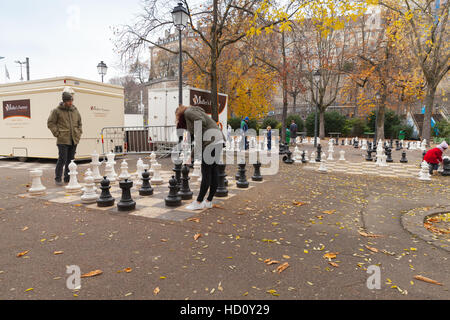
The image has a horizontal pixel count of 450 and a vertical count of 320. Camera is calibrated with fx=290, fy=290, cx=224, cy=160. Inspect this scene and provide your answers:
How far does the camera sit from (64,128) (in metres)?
6.77

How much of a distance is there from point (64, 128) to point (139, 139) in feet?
22.8

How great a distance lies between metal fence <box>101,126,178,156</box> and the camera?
11.9m

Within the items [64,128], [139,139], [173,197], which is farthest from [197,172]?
[139,139]

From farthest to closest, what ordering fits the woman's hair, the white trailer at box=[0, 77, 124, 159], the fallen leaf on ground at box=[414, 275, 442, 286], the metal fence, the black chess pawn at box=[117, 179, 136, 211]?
1. the metal fence
2. the white trailer at box=[0, 77, 124, 159]
3. the black chess pawn at box=[117, 179, 136, 211]
4. the woman's hair
5. the fallen leaf on ground at box=[414, 275, 442, 286]

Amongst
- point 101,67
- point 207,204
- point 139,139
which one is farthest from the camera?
point 101,67

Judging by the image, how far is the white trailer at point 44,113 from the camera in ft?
34.7

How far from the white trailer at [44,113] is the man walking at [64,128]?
402 centimetres

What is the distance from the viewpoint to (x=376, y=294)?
2.42 metres

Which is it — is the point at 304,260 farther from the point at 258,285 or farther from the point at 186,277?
the point at 186,277

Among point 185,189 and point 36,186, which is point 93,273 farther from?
point 36,186

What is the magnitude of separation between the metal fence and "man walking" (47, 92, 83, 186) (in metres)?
4.55

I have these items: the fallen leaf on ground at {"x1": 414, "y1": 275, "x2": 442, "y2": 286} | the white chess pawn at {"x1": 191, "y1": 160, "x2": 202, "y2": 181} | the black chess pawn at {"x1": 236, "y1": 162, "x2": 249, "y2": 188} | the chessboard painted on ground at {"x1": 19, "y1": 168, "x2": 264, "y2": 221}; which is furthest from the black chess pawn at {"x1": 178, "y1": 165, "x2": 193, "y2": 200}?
the fallen leaf on ground at {"x1": 414, "y1": 275, "x2": 442, "y2": 286}

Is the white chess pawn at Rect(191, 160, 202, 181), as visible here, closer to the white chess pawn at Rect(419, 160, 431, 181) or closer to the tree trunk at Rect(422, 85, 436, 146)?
the white chess pawn at Rect(419, 160, 431, 181)
